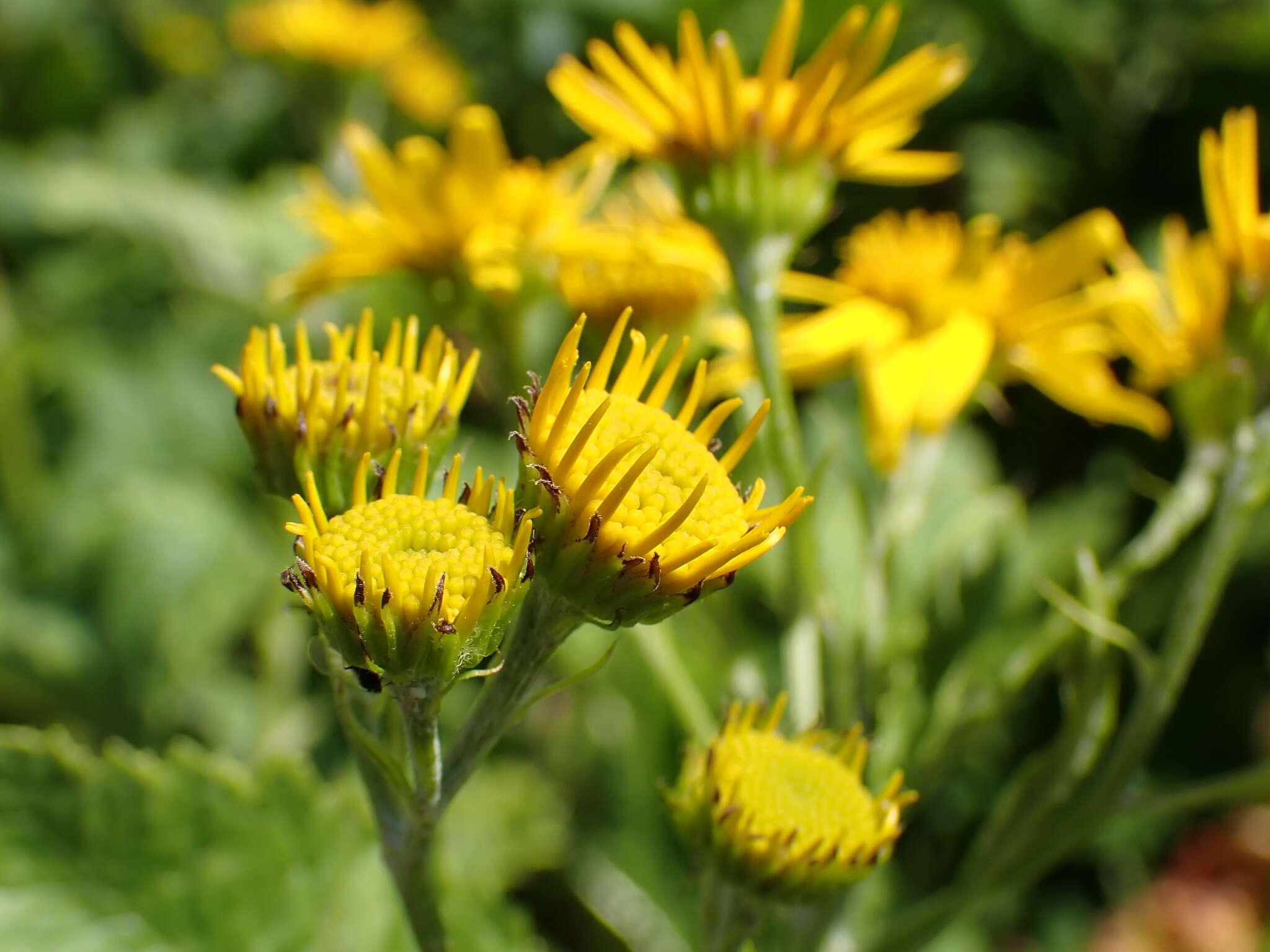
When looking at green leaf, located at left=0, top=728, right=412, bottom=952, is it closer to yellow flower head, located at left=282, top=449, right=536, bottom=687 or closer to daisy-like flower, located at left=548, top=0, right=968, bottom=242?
yellow flower head, located at left=282, top=449, right=536, bottom=687

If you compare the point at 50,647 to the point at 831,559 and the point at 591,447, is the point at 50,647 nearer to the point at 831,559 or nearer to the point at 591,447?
the point at 831,559

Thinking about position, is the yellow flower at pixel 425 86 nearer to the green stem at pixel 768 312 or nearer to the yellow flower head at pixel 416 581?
the green stem at pixel 768 312

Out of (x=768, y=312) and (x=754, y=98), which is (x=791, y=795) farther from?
(x=754, y=98)

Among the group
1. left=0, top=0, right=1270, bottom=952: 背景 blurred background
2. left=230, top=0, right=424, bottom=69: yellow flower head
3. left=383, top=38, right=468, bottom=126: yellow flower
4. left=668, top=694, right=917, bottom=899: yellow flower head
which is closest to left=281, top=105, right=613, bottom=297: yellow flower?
left=0, top=0, right=1270, bottom=952: 背景 blurred background

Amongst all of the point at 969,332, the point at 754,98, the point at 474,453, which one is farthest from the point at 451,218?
the point at 474,453

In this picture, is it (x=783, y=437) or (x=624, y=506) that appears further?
(x=783, y=437)
